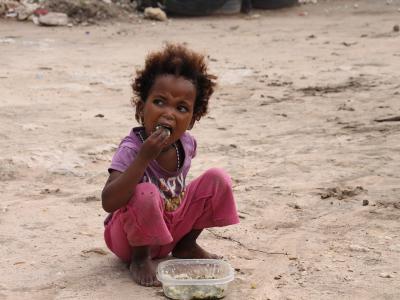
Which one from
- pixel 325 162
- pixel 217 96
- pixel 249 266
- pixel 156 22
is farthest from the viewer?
pixel 156 22

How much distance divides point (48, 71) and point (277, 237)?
433cm

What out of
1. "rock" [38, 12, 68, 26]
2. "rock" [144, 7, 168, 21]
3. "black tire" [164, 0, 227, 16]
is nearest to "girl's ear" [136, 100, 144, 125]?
"rock" [38, 12, 68, 26]

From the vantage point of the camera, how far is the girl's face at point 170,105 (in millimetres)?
2566

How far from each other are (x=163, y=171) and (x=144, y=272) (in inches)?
14.5

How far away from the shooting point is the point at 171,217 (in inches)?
106

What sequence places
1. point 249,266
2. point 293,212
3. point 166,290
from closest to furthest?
point 166,290
point 249,266
point 293,212

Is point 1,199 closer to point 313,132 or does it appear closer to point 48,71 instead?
point 313,132

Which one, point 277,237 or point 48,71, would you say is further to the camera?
point 48,71

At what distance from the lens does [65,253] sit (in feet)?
9.56

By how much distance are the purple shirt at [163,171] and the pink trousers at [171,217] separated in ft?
0.16

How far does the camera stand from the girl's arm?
240 centimetres

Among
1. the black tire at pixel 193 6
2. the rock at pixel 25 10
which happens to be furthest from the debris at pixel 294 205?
the black tire at pixel 193 6

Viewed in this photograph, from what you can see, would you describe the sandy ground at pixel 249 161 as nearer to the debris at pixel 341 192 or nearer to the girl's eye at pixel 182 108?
the debris at pixel 341 192

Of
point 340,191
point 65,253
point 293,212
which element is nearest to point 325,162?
point 340,191
